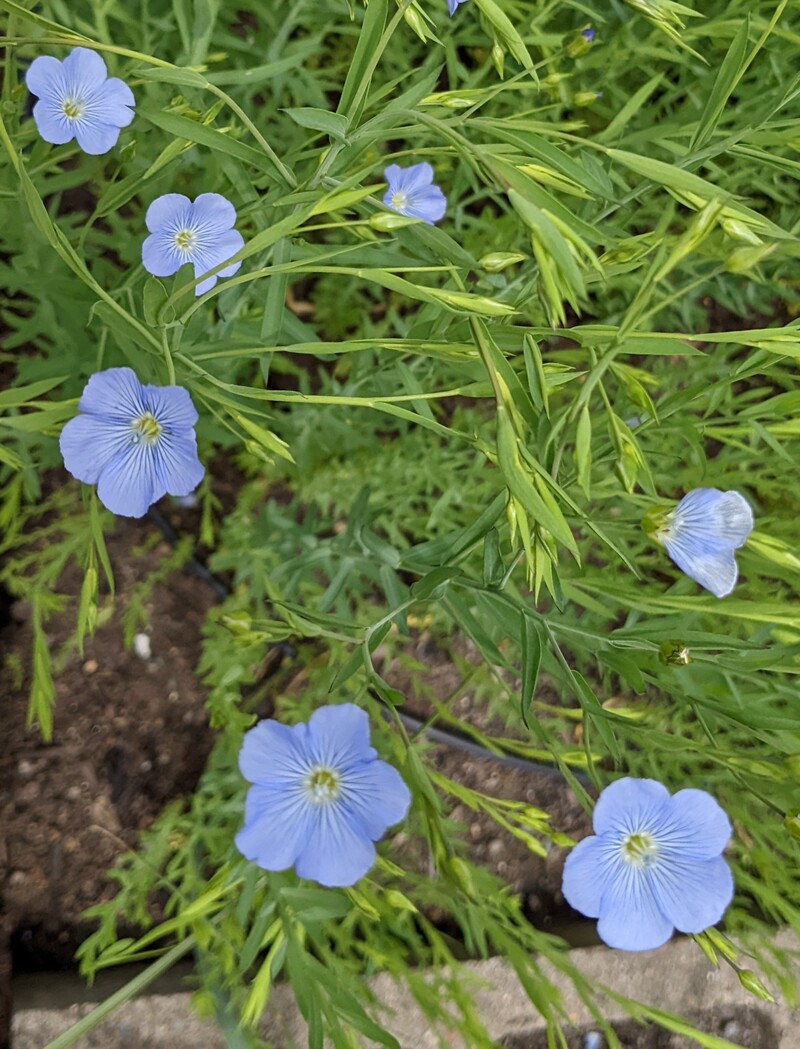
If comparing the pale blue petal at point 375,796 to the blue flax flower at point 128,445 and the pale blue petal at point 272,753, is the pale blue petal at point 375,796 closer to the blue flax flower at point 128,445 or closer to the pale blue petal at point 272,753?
the pale blue petal at point 272,753

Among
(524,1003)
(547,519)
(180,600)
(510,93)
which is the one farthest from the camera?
(180,600)

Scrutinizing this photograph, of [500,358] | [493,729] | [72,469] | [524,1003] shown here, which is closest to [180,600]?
[493,729]

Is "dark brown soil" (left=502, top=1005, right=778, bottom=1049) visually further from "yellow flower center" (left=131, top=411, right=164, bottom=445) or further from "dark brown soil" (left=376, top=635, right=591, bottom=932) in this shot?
"yellow flower center" (left=131, top=411, right=164, bottom=445)

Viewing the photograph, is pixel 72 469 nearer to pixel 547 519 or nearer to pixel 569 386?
pixel 547 519

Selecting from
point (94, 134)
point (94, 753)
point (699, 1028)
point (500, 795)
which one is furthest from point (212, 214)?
point (699, 1028)

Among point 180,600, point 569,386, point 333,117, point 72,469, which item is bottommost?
point 180,600

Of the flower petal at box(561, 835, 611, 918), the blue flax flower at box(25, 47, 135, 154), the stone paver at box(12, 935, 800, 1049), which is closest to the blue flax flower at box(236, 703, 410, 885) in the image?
the flower petal at box(561, 835, 611, 918)
